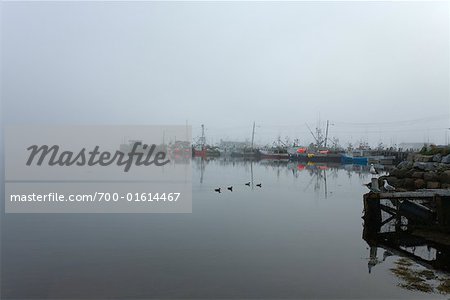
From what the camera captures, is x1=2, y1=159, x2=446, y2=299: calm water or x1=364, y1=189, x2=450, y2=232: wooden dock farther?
x1=364, y1=189, x2=450, y2=232: wooden dock

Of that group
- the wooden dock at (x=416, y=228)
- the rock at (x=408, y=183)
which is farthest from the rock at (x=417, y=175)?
the wooden dock at (x=416, y=228)

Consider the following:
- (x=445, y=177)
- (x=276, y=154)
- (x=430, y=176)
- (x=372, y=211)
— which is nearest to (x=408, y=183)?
(x=430, y=176)

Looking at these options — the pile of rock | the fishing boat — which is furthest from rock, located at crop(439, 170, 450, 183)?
the fishing boat

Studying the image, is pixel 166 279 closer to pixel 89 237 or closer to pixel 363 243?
pixel 89 237

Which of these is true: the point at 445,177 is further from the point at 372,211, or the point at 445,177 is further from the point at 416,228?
the point at 372,211

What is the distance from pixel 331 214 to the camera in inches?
872

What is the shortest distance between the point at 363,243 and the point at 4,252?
12.9m

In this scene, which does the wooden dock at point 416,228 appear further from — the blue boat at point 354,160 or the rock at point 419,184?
the blue boat at point 354,160

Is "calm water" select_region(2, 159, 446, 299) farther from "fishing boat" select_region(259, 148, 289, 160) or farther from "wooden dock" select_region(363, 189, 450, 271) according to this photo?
"fishing boat" select_region(259, 148, 289, 160)

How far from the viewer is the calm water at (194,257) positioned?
9750mm

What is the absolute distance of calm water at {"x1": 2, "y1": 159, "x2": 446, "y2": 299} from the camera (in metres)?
9.75

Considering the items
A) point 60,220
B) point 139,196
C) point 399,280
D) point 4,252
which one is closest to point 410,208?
point 399,280

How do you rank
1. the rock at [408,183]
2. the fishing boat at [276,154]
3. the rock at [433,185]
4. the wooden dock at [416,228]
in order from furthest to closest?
the fishing boat at [276,154] → the rock at [408,183] → the rock at [433,185] → the wooden dock at [416,228]

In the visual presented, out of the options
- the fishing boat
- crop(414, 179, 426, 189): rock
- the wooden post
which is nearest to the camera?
the wooden post
